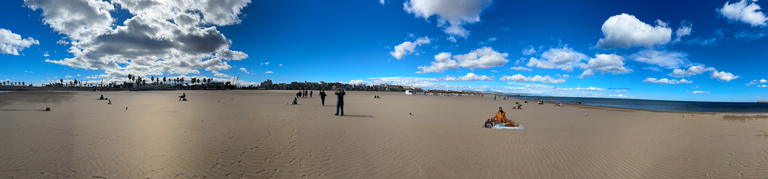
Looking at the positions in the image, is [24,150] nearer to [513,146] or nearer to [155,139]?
[155,139]

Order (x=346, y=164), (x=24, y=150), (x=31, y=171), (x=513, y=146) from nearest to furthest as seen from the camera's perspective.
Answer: (x=31, y=171), (x=346, y=164), (x=24, y=150), (x=513, y=146)

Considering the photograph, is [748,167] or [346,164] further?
[748,167]

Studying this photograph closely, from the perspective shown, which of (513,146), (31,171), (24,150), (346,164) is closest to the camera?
(31,171)

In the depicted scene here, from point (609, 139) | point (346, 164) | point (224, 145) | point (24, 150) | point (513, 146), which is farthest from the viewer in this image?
point (609, 139)

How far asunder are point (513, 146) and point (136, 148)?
1018 cm

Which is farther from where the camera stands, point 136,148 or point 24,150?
point 136,148

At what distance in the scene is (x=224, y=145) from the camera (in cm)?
657

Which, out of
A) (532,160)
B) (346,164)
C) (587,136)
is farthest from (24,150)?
(587,136)

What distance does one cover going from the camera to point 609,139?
8.85 metres

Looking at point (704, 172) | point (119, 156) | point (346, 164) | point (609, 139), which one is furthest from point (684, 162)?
point (119, 156)

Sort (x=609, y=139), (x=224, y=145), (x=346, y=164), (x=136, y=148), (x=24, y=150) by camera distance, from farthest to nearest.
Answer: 1. (x=609, y=139)
2. (x=224, y=145)
3. (x=136, y=148)
4. (x=24, y=150)
5. (x=346, y=164)

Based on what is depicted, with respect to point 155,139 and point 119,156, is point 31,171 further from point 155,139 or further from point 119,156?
point 155,139

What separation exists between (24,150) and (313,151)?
6731 millimetres

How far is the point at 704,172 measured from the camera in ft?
17.9
